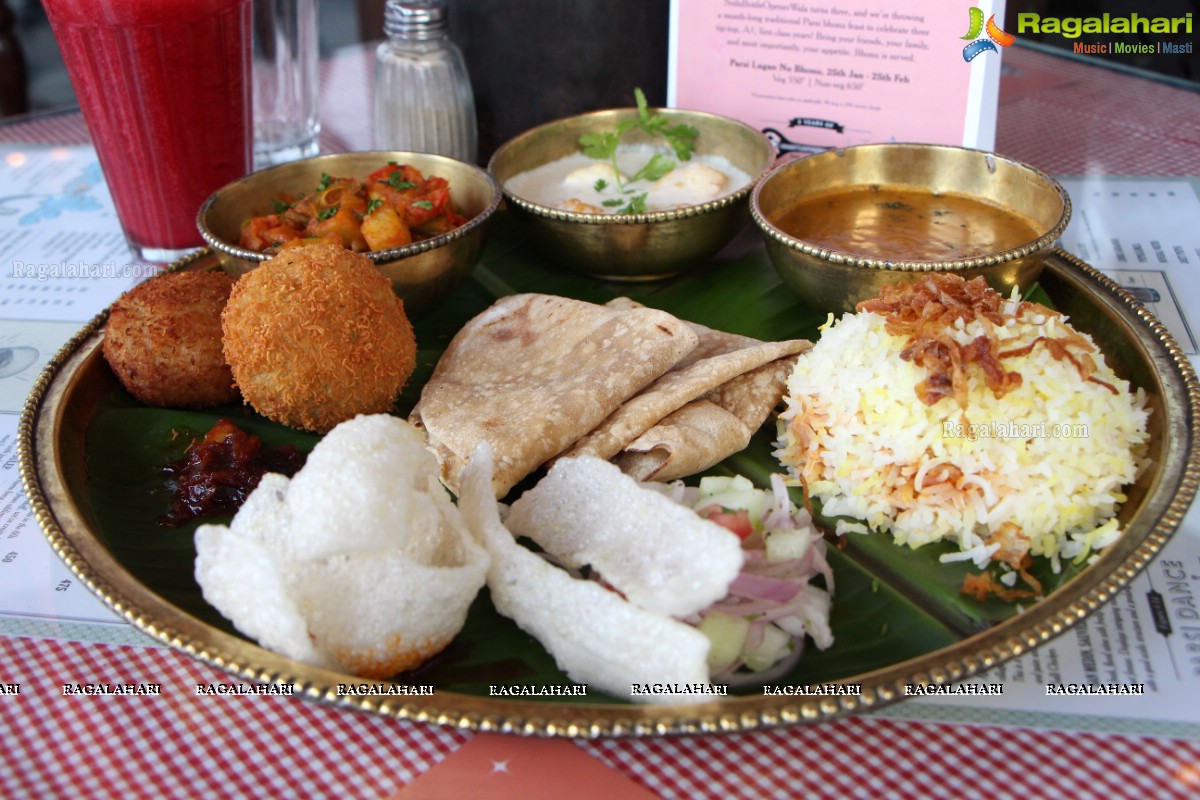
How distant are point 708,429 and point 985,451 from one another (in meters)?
0.67

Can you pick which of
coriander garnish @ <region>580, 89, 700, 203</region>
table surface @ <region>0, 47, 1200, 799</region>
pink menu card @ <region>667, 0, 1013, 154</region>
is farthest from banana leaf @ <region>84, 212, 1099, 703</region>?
pink menu card @ <region>667, 0, 1013, 154</region>

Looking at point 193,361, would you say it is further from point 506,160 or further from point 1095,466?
point 1095,466

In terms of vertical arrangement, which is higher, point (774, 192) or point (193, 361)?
point (774, 192)

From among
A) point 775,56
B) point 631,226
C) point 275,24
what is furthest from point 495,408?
point 275,24

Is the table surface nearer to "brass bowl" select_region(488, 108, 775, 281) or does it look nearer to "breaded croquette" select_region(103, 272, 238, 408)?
"breaded croquette" select_region(103, 272, 238, 408)

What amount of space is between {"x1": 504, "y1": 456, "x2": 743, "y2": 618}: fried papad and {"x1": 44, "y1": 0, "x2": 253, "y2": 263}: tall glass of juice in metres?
2.18

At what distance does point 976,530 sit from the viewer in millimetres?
2371

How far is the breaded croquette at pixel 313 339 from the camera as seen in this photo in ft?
8.65

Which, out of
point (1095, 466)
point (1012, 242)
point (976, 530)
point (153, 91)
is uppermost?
point (153, 91)

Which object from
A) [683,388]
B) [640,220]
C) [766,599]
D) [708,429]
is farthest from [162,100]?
[766,599]

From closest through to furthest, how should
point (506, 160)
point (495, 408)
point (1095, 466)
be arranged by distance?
point (1095, 466)
point (495, 408)
point (506, 160)

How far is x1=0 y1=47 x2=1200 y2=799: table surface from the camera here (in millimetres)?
1782

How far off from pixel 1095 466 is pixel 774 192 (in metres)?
1.38

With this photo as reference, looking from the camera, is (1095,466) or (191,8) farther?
(191,8)
